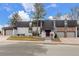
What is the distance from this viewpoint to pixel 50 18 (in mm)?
3473

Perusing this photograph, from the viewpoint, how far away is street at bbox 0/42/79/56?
3.46 metres

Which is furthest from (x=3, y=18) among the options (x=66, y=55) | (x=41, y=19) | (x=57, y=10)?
(x=66, y=55)

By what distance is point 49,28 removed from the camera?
3465 mm

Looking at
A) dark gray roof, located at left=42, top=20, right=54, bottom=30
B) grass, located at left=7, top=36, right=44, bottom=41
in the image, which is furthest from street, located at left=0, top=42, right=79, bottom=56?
dark gray roof, located at left=42, top=20, right=54, bottom=30

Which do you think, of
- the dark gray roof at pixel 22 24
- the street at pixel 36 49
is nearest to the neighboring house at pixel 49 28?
the dark gray roof at pixel 22 24

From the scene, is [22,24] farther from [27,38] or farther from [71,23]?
[71,23]

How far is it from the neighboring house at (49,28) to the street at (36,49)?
15 centimetres

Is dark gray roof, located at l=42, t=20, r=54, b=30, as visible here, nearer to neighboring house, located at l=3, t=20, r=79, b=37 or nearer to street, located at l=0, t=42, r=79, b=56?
neighboring house, located at l=3, t=20, r=79, b=37

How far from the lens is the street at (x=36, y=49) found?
3.46m

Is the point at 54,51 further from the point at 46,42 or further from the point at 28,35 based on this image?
the point at 28,35

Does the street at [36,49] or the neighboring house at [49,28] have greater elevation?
the neighboring house at [49,28]

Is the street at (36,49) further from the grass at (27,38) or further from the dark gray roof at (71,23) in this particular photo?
the dark gray roof at (71,23)

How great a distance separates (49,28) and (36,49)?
325 millimetres

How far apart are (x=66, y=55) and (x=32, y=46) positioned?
460 mm
